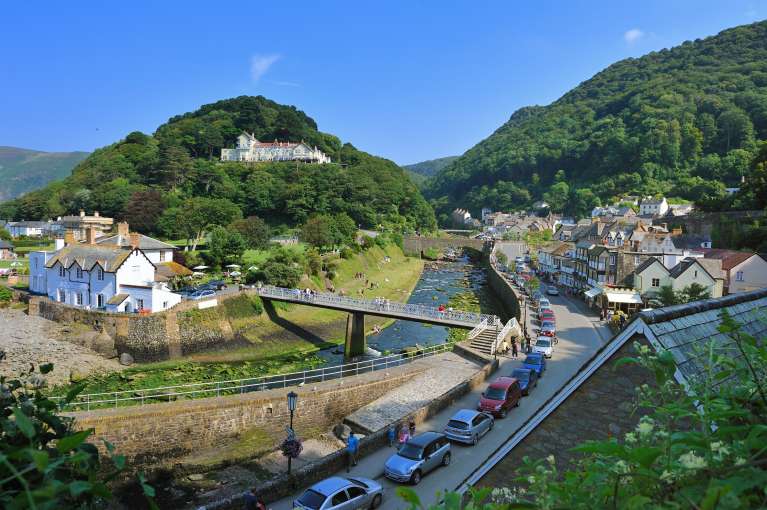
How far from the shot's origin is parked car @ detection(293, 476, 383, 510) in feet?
36.8

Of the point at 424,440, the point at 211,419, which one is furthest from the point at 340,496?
the point at 211,419

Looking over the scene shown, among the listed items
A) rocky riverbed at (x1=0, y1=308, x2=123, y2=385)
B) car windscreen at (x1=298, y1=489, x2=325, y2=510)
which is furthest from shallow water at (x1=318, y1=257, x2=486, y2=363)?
car windscreen at (x1=298, y1=489, x2=325, y2=510)

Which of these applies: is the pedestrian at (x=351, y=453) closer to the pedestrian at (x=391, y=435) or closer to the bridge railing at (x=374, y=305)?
the pedestrian at (x=391, y=435)

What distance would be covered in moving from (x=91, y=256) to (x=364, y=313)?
20.6m

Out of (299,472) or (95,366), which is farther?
(95,366)

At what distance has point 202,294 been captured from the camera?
1380 inches

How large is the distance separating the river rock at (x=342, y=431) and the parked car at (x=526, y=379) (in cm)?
730

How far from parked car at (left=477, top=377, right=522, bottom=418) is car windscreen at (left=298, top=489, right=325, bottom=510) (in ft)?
26.8

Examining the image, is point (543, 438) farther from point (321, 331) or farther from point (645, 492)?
point (321, 331)

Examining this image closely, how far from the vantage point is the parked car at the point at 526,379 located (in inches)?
790

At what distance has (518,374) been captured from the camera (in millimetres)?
20812

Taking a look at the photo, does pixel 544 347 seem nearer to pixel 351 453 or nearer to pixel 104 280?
pixel 351 453

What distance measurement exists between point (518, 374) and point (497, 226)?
370 feet

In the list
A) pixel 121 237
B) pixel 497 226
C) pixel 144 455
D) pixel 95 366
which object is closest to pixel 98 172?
pixel 121 237
